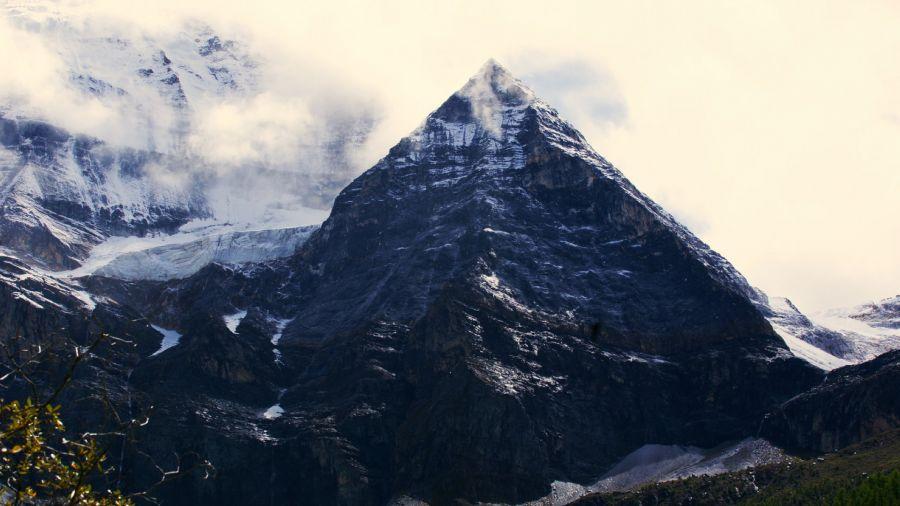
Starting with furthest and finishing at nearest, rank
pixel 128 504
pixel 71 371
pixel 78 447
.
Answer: pixel 128 504 < pixel 78 447 < pixel 71 371

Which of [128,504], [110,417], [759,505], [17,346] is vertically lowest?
[759,505]

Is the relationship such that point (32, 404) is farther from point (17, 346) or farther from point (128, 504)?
point (128, 504)

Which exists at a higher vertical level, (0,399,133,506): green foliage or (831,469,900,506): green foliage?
(0,399,133,506): green foliage

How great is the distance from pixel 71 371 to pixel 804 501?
18488 cm

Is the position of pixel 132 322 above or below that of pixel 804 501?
above

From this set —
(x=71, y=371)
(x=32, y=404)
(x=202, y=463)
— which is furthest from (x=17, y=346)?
(x=202, y=463)

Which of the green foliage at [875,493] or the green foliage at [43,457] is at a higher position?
the green foliage at [43,457]

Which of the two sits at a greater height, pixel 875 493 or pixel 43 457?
pixel 43 457

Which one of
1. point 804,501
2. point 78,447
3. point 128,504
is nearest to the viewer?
point 78,447

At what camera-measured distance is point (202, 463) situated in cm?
3161

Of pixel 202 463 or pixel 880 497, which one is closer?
pixel 202 463

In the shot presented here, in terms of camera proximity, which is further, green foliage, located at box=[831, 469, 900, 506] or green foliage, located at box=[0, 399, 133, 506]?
green foliage, located at box=[831, 469, 900, 506]

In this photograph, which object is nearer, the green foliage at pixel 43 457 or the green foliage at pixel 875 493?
the green foliage at pixel 43 457

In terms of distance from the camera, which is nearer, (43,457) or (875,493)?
(43,457)
